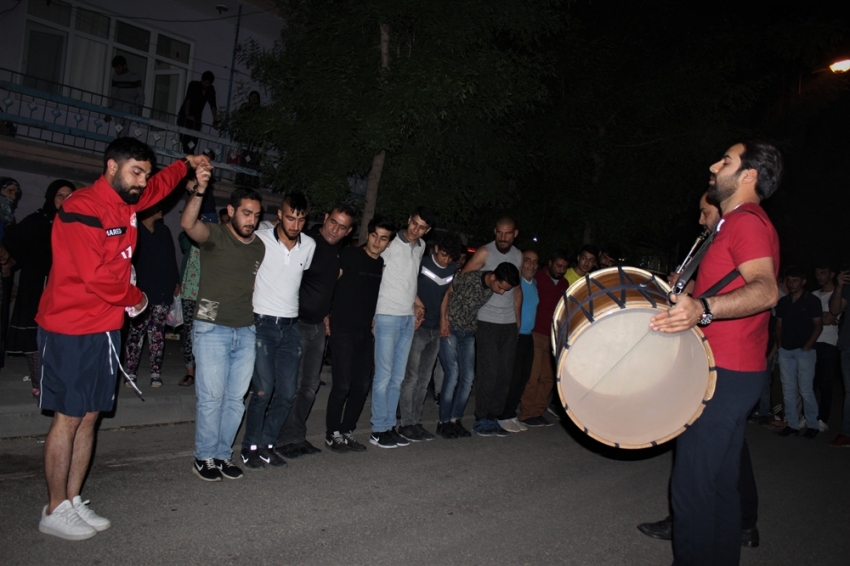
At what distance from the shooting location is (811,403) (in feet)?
30.0

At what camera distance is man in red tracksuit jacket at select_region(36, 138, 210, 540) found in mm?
3918

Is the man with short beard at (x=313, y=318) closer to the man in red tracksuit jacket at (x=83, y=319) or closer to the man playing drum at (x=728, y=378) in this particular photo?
the man in red tracksuit jacket at (x=83, y=319)

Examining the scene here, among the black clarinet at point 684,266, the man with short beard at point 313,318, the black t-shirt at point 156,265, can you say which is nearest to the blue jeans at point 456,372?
the man with short beard at point 313,318

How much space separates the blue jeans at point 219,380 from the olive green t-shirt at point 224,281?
84 millimetres

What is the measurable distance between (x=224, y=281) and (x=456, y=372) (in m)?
3.21

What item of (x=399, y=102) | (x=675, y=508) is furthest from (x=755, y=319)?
(x=399, y=102)

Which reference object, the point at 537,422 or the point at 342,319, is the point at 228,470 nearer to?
the point at 342,319

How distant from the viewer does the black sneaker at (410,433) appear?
22.9 feet

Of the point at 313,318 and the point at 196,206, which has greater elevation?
the point at 196,206

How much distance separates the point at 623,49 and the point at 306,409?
12.7 m

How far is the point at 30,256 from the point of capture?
6.82 m

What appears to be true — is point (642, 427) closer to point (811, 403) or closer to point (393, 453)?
point (393, 453)

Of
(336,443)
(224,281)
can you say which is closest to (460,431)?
(336,443)

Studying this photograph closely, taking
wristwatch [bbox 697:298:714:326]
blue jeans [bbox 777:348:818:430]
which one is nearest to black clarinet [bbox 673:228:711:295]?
wristwatch [bbox 697:298:714:326]
